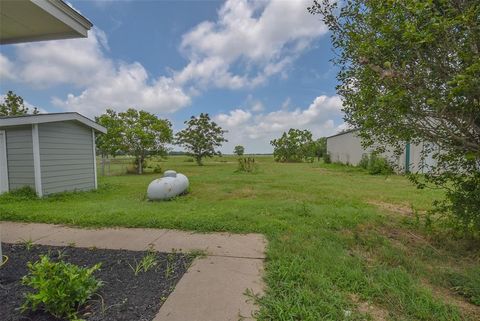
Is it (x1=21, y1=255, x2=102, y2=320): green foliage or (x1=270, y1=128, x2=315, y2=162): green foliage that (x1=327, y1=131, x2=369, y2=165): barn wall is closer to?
(x1=270, y1=128, x2=315, y2=162): green foliage

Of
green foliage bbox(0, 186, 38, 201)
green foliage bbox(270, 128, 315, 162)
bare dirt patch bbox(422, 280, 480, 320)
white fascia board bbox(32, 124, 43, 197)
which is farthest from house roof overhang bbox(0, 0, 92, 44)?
green foliage bbox(270, 128, 315, 162)

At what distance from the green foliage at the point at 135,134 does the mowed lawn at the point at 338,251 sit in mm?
8957

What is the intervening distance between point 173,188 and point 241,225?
309cm

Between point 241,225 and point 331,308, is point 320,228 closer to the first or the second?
point 241,225

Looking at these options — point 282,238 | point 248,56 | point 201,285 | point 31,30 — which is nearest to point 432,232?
point 282,238

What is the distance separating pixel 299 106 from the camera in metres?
12.9

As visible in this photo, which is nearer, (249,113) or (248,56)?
(248,56)

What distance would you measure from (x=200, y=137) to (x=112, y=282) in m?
22.5

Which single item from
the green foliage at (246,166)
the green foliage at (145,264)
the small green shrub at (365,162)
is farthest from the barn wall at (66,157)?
the small green shrub at (365,162)

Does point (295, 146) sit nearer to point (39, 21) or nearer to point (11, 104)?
point (11, 104)

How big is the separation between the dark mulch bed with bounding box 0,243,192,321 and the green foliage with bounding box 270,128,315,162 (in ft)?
103

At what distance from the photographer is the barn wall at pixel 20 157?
7102mm

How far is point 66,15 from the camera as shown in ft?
10.5

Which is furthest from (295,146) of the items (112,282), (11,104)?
(112,282)
